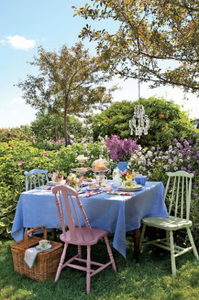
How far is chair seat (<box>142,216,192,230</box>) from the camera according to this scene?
122 inches

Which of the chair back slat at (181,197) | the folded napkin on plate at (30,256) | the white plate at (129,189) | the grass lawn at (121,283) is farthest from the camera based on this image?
the chair back slat at (181,197)

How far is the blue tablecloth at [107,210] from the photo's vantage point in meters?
2.93

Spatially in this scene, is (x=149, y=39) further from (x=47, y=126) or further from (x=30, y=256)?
(x=47, y=126)

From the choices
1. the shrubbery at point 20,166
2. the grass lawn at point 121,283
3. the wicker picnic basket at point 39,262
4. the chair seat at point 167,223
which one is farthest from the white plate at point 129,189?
the shrubbery at point 20,166

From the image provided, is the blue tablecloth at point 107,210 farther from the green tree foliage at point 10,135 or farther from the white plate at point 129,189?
the green tree foliage at point 10,135

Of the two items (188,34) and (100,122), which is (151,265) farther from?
A: (100,122)

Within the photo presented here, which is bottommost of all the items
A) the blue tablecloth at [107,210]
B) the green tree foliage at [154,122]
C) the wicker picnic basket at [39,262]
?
the wicker picnic basket at [39,262]

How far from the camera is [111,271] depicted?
120 inches

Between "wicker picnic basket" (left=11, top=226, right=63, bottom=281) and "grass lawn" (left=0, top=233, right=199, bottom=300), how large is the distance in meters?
0.06

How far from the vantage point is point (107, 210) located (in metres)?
3.03

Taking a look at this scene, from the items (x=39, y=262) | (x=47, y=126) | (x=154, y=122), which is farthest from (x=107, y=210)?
(x=47, y=126)

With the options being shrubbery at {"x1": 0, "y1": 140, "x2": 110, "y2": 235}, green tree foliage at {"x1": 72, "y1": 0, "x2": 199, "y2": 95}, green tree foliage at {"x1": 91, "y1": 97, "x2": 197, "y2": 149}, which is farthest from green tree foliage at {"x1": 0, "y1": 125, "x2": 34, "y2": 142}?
green tree foliage at {"x1": 72, "y1": 0, "x2": 199, "y2": 95}

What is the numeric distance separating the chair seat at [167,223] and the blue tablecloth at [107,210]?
11 cm

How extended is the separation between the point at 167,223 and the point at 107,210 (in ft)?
2.37
